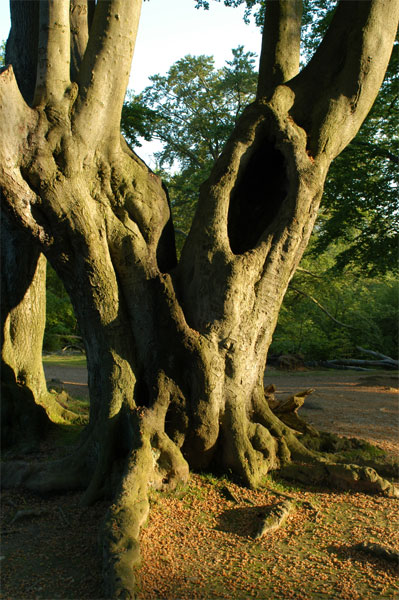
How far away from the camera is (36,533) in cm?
429

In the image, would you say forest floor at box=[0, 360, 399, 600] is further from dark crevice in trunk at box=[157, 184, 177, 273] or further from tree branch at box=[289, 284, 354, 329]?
tree branch at box=[289, 284, 354, 329]

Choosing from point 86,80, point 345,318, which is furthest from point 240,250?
point 345,318

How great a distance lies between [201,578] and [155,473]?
1.20m

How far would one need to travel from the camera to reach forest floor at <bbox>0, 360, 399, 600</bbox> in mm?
3324

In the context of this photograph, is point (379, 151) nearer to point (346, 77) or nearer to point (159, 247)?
point (346, 77)

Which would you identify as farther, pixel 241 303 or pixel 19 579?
pixel 241 303

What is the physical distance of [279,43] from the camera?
6.30 meters

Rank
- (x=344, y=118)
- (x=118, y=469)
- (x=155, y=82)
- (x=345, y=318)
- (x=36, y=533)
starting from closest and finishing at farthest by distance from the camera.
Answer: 1. (x=36, y=533)
2. (x=118, y=469)
3. (x=344, y=118)
4. (x=345, y=318)
5. (x=155, y=82)

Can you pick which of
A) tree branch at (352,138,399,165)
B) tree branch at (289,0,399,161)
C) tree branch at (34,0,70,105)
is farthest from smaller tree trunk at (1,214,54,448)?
tree branch at (352,138,399,165)

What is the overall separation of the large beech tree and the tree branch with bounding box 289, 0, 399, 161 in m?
0.02

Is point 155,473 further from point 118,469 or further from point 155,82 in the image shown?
point 155,82

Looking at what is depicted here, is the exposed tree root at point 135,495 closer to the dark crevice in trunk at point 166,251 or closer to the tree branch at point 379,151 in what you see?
the dark crevice in trunk at point 166,251

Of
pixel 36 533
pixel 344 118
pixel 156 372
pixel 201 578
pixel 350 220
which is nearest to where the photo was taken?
pixel 201 578

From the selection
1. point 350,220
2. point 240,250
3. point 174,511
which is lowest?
point 174,511
